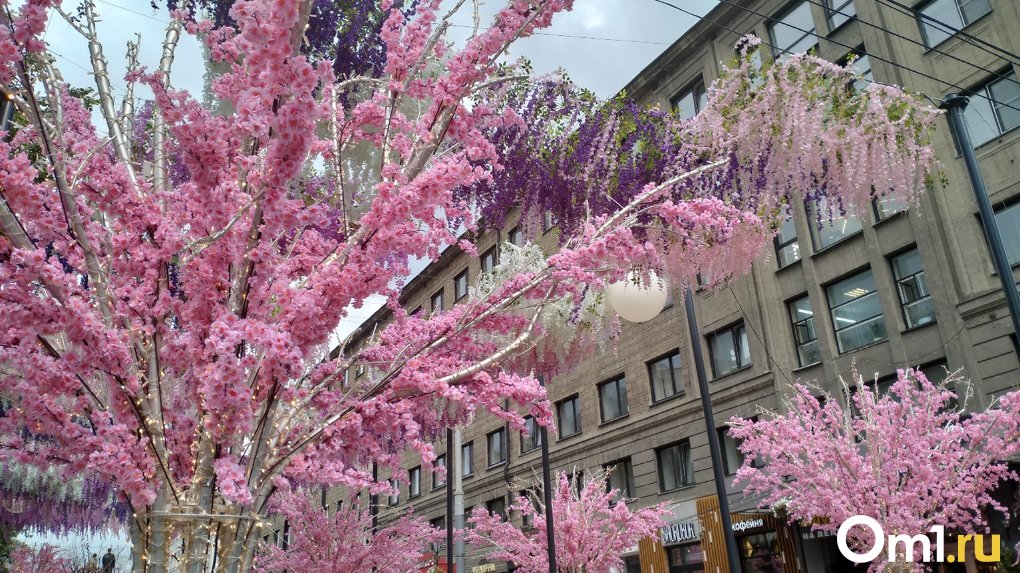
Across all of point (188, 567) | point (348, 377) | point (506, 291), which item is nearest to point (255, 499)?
point (188, 567)

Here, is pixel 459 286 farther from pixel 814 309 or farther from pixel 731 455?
pixel 814 309

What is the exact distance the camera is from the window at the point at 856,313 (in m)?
20.1

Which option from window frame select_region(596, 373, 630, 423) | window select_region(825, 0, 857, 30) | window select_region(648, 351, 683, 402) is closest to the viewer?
window select_region(825, 0, 857, 30)

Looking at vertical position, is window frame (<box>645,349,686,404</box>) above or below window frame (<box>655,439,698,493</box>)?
above

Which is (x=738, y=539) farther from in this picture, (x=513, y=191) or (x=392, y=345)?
(x=392, y=345)

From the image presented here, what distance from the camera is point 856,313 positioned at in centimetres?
2066

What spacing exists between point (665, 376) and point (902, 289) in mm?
8834

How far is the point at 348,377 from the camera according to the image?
5.71 m

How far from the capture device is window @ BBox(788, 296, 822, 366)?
70.9 ft

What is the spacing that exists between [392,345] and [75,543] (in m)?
18.4

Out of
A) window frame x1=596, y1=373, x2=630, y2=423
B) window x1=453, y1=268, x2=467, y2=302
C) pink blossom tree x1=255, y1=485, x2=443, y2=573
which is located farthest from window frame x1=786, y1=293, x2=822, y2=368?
window x1=453, y1=268, x2=467, y2=302

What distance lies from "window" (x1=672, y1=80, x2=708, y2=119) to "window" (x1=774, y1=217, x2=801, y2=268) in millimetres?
6007

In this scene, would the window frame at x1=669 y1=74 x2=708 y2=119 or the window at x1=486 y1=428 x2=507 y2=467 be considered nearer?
the window frame at x1=669 y1=74 x2=708 y2=119

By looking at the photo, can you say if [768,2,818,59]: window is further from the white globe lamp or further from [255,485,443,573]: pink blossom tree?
[255,485,443,573]: pink blossom tree
